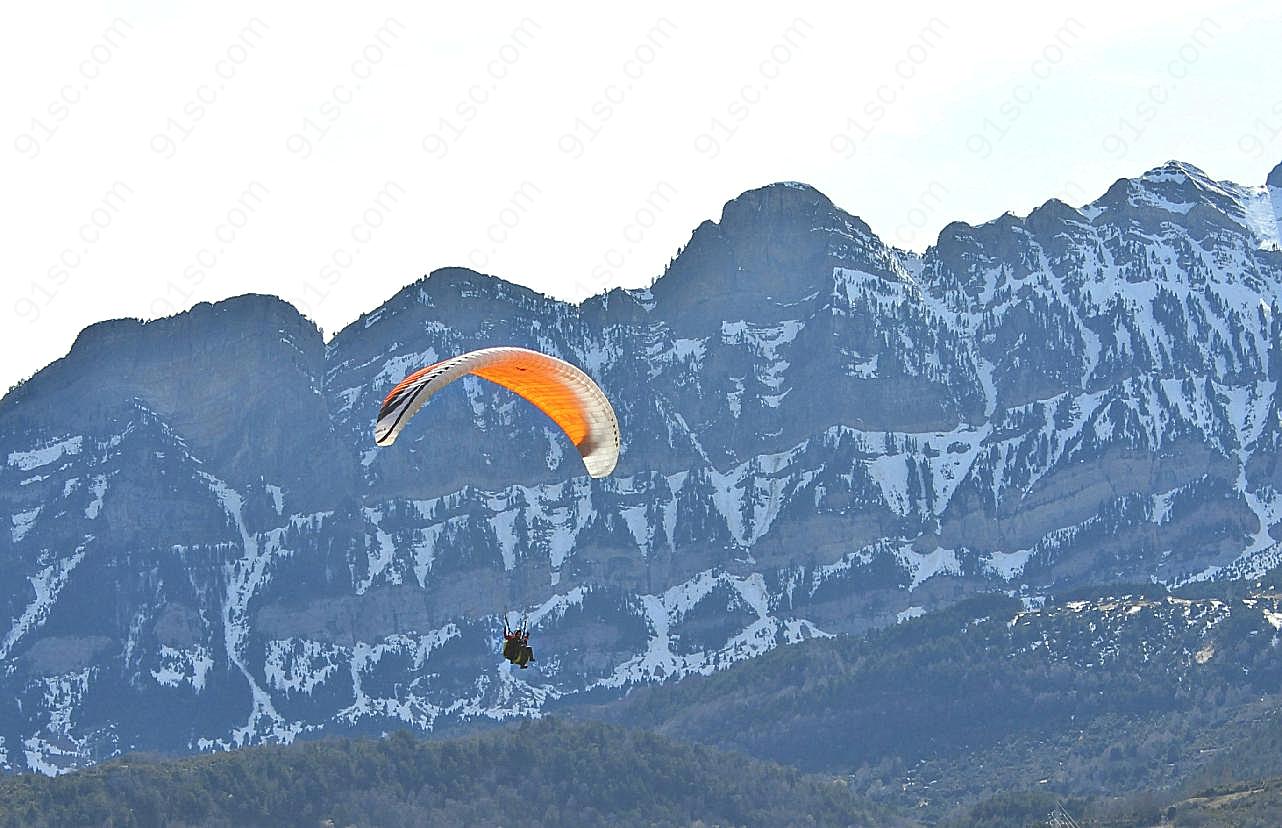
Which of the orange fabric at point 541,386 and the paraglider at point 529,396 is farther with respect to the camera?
the orange fabric at point 541,386

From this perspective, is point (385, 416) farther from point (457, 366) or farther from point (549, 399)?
point (549, 399)

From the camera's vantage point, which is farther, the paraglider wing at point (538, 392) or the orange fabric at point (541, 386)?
the orange fabric at point (541, 386)

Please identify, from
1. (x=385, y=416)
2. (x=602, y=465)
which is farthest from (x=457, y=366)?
(x=602, y=465)

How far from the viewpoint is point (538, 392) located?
155750 mm

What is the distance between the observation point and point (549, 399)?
157m

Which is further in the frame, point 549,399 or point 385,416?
point 549,399

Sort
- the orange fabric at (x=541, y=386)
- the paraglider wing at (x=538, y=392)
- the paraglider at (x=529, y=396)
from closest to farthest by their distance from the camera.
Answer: the paraglider at (x=529, y=396)
the paraglider wing at (x=538, y=392)
the orange fabric at (x=541, y=386)

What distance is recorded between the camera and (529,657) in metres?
149

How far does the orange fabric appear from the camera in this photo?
149750 millimetres

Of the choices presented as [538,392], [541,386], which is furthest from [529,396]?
[541,386]

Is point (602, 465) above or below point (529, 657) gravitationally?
above

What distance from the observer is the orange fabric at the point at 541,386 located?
150m

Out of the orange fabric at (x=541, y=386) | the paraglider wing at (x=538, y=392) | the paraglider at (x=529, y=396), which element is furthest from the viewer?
the orange fabric at (x=541, y=386)

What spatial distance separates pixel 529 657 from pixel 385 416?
15.6 m
